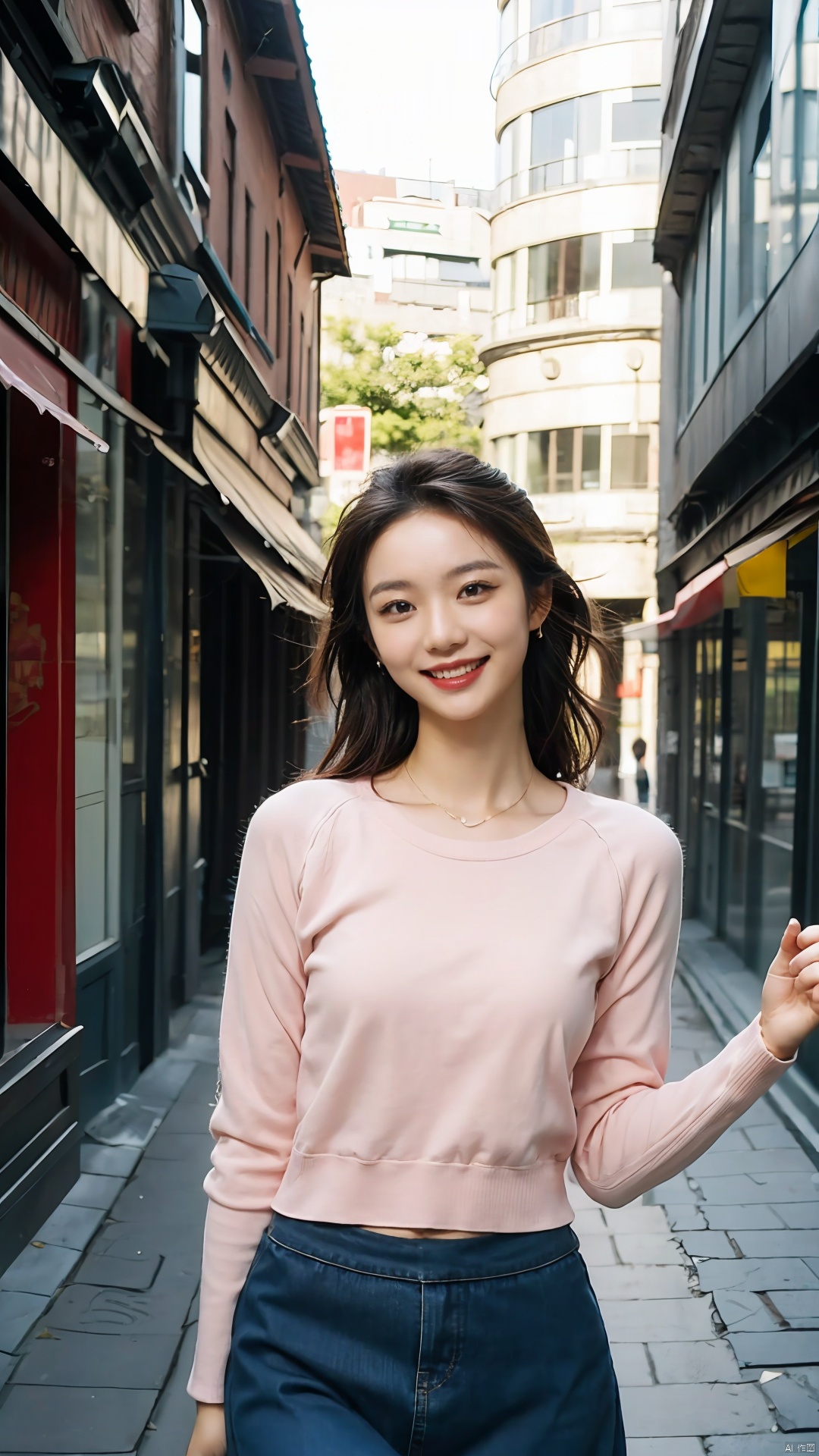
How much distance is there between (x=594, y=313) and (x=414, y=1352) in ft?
117

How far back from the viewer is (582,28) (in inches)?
1409

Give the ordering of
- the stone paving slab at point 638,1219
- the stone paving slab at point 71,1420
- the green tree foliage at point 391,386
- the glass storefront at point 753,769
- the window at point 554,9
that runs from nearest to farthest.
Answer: the stone paving slab at point 71,1420 → the stone paving slab at point 638,1219 → the glass storefront at point 753,769 → the green tree foliage at point 391,386 → the window at point 554,9

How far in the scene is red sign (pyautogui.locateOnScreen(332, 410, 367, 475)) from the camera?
2572 centimetres

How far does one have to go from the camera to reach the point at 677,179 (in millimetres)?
13992

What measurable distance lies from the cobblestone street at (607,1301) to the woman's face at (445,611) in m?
2.67

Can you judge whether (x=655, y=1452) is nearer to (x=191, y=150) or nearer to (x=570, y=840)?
(x=570, y=840)

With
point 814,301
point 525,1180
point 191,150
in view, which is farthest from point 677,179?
point 525,1180

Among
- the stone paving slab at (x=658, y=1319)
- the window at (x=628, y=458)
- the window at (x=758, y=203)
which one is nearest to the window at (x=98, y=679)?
the stone paving slab at (x=658, y=1319)

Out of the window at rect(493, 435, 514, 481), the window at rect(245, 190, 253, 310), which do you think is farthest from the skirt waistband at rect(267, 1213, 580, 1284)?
the window at rect(493, 435, 514, 481)

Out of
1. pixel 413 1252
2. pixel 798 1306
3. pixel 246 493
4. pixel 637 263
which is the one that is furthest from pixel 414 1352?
pixel 637 263

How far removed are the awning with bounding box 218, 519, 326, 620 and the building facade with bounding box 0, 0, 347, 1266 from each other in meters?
0.05

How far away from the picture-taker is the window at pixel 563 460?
3509cm

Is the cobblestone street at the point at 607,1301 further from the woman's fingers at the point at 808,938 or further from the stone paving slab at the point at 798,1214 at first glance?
the woman's fingers at the point at 808,938

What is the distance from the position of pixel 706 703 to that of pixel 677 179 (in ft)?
17.2
